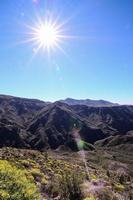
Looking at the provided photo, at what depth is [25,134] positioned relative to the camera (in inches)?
6516

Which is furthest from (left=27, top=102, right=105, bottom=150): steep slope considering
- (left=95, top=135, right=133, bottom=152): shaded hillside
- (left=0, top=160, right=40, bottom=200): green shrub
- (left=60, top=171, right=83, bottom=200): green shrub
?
(left=0, top=160, right=40, bottom=200): green shrub

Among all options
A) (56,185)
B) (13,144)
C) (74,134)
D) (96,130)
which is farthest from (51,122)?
(56,185)

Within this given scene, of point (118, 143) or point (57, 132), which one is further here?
point (57, 132)

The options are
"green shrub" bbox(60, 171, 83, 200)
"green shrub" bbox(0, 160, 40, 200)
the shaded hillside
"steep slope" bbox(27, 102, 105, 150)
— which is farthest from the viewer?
"steep slope" bbox(27, 102, 105, 150)

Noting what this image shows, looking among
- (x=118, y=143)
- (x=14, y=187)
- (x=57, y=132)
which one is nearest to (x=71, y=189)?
(x=14, y=187)

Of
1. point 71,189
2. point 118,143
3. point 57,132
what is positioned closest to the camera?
point 71,189

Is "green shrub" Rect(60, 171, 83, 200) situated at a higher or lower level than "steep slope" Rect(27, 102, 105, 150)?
lower

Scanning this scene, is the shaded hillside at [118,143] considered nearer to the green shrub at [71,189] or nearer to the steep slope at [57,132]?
the steep slope at [57,132]

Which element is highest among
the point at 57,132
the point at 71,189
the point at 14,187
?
the point at 57,132

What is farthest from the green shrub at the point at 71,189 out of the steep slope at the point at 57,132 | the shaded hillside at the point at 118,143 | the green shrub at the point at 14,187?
the shaded hillside at the point at 118,143

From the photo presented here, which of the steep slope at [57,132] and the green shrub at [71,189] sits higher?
the steep slope at [57,132]

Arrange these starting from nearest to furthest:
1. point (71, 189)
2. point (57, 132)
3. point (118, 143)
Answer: point (71, 189) < point (118, 143) < point (57, 132)

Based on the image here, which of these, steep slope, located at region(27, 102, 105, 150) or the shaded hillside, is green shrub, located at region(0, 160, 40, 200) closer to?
steep slope, located at region(27, 102, 105, 150)

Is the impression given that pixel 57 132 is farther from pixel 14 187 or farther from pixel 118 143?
pixel 14 187
